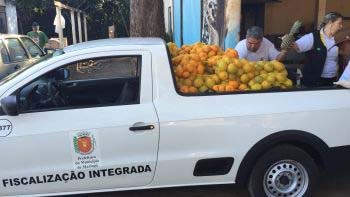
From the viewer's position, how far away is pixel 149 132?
3561 millimetres

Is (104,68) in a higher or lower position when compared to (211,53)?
lower

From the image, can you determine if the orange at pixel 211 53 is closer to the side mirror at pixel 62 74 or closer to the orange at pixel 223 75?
the orange at pixel 223 75

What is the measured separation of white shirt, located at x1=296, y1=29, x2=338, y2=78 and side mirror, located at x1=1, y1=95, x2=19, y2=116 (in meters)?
3.28

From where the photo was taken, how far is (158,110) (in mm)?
3582

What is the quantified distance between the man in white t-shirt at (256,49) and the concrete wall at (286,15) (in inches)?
244

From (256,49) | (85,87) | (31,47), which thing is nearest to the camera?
(85,87)

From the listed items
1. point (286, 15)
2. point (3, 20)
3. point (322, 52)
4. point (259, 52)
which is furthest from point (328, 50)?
point (3, 20)

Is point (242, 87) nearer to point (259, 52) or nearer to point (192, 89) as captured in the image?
point (192, 89)

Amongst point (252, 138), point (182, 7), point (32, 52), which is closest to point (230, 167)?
point (252, 138)

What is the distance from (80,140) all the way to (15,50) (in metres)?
5.35

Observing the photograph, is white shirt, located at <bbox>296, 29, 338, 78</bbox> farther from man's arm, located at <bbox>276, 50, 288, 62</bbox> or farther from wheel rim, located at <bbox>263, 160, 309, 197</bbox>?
wheel rim, located at <bbox>263, 160, 309, 197</bbox>

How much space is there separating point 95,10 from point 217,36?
20122mm

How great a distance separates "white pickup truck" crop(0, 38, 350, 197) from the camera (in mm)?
3494

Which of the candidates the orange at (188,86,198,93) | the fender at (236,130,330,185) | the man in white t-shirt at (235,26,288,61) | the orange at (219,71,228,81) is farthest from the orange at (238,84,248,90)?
the man in white t-shirt at (235,26,288,61)
